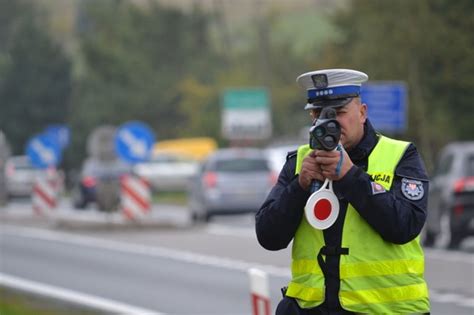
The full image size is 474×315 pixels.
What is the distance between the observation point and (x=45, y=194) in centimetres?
3734

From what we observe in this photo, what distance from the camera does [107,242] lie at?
27.0 metres

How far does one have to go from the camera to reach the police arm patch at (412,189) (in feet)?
18.9

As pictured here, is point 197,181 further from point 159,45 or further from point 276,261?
point 159,45

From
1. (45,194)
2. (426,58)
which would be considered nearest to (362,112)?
(426,58)

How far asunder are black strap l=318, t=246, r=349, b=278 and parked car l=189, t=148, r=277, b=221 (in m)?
26.7

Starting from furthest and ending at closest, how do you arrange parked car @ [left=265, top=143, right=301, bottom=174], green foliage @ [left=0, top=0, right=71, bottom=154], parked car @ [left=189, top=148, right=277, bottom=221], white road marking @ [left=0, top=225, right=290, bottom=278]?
green foliage @ [left=0, top=0, right=71, bottom=154], parked car @ [left=265, top=143, right=301, bottom=174], parked car @ [left=189, top=148, right=277, bottom=221], white road marking @ [left=0, top=225, right=290, bottom=278]

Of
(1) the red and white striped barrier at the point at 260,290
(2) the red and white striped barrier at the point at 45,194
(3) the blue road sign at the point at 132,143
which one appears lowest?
(2) the red and white striped barrier at the point at 45,194

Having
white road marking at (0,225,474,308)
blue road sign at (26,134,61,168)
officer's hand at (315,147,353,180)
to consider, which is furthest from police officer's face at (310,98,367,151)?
blue road sign at (26,134,61,168)

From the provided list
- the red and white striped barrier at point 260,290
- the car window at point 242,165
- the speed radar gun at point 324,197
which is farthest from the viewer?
the car window at point 242,165

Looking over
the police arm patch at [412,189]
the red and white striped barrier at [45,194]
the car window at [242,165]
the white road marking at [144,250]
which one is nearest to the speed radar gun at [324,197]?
the police arm patch at [412,189]

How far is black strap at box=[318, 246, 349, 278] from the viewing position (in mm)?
5734

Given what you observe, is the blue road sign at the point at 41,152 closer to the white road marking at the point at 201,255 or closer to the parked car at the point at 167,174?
the white road marking at the point at 201,255

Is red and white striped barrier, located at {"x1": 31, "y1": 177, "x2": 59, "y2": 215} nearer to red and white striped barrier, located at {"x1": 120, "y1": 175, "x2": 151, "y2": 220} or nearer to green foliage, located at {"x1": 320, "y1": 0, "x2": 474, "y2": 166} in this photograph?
red and white striped barrier, located at {"x1": 120, "y1": 175, "x2": 151, "y2": 220}

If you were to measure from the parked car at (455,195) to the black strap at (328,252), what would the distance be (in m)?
16.2
